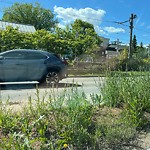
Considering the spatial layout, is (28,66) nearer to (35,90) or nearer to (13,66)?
(13,66)

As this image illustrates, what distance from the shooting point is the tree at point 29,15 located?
6669cm

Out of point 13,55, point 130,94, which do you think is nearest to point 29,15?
point 13,55

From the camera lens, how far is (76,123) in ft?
11.4

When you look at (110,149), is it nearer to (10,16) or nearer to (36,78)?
(36,78)

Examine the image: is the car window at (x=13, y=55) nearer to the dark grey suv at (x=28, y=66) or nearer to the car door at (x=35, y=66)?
the dark grey suv at (x=28, y=66)

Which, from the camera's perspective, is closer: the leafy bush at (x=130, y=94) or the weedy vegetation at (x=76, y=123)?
the weedy vegetation at (x=76, y=123)

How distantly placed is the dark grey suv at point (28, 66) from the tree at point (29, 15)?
56.1 meters

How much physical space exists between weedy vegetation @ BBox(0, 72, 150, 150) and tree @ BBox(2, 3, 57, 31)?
2500 inches

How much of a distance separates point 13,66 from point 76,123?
8.42m

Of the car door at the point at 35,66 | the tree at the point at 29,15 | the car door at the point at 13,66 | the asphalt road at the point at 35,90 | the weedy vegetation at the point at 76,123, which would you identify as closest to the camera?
the weedy vegetation at the point at 76,123

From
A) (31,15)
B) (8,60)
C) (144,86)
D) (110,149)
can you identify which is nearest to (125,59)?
(8,60)

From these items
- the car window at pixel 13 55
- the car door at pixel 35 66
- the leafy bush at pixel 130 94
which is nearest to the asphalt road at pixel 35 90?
the leafy bush at pixel 130 94

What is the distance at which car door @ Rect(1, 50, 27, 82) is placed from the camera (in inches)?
439

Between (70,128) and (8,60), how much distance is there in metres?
8.55
